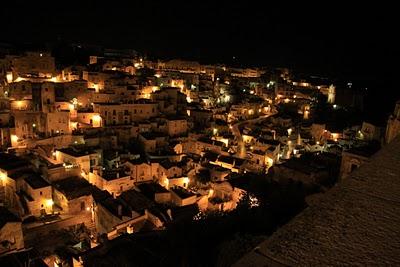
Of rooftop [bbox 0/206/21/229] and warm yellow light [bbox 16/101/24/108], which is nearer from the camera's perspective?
rooftop [bbox 0/206/21/229]

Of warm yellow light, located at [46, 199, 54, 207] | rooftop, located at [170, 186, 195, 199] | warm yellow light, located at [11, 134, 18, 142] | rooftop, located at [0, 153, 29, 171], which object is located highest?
warm yellow light, located at [11, 134, 18, 142]

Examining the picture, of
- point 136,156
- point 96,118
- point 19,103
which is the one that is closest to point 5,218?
point 136,156

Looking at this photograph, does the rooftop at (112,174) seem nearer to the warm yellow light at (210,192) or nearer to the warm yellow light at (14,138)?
the warm yellow light at (210,192)

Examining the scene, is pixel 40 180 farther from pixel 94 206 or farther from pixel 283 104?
pixel 283 104

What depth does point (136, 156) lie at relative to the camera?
24531 mm

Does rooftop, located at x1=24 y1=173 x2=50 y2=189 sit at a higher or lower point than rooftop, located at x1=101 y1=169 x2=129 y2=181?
higher

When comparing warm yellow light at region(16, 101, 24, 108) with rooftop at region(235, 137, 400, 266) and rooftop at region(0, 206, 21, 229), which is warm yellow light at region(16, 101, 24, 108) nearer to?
rooftop at region(0, 206, 21, 229)

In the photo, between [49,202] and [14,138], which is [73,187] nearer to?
[49,202]

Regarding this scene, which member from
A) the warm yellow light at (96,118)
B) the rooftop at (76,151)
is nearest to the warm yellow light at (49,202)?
the rooftop at (76,151)

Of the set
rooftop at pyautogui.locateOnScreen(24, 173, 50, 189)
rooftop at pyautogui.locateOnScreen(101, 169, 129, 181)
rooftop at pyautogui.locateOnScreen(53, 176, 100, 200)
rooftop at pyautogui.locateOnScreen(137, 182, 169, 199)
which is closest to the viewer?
rooftop at pyautogui.locateOnScreen(24, 173, 50, 189)

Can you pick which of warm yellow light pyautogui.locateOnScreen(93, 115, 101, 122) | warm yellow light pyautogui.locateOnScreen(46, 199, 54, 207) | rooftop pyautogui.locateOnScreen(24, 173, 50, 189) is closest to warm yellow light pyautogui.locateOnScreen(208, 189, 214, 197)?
warm yellow light pyautogui.locateOnScreen(46, 199, 54, 207)

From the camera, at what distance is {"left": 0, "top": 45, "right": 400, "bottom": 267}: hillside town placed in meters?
15.7

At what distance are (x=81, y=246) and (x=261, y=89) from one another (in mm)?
37333

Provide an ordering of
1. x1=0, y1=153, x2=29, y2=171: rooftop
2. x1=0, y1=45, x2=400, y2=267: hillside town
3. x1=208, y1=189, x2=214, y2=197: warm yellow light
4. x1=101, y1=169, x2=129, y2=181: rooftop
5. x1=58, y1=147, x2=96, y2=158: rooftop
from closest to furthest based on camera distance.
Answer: x1=0, y1=45, x2=400, y2=267: hillside town, x1=0, y1=153, x2=29, y2=171: rooftop, x1=101, y1=169, x2=129, y2=181: rooftop, x1=58, y1=147, x2=96, y2=158: rooftop, x1=208, y1=189, x2=214, y2=197: warm yellow light
